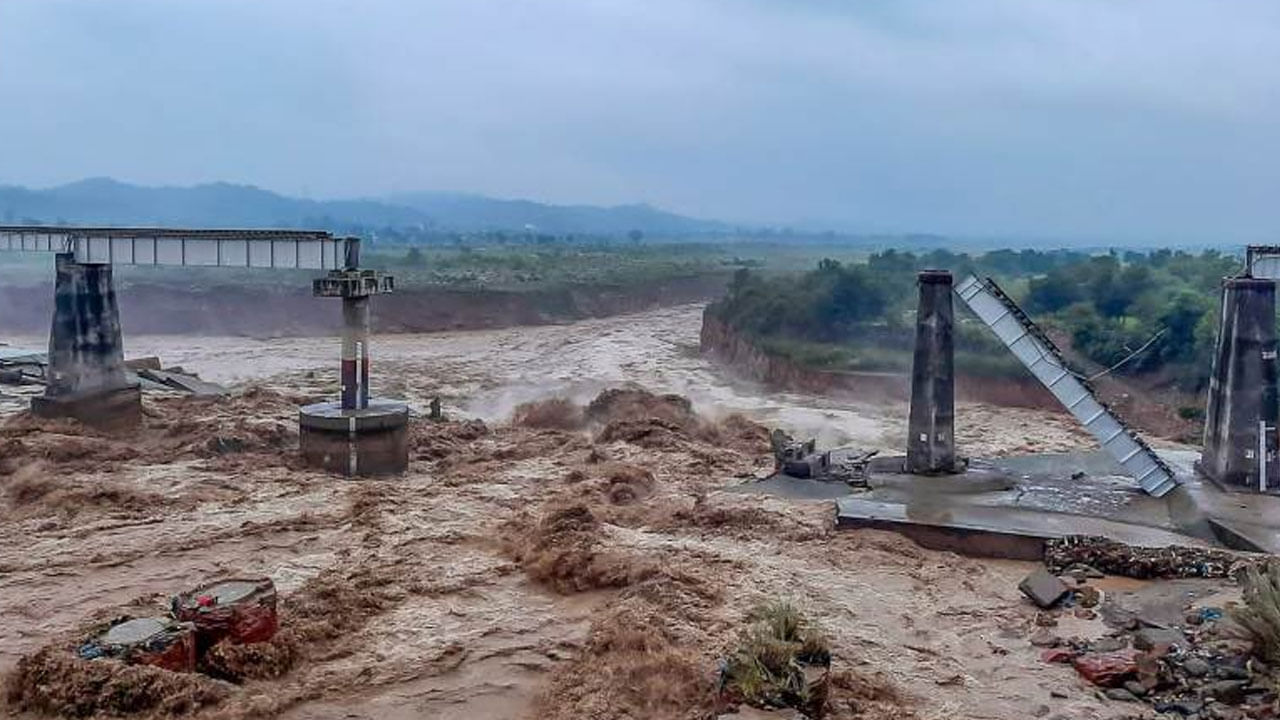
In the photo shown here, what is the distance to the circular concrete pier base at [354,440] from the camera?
2583 cm

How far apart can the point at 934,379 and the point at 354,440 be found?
1279 centimetres

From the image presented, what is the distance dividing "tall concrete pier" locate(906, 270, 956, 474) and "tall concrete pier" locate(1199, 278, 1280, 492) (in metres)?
5.19

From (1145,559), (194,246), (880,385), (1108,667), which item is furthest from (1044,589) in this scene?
(880,385)

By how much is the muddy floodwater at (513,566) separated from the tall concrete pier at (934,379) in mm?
2920

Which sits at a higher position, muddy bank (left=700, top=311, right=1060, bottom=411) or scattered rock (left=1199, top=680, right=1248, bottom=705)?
scattered rock (left=1199, top=680, right=1248, bottom=705)

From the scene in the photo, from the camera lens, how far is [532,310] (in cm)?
7094

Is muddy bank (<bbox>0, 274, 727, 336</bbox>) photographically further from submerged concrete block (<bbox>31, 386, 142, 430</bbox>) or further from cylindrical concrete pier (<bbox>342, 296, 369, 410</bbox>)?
cylindrical concrete pier (<bbox>342, 296, 369, 410</bbox>)

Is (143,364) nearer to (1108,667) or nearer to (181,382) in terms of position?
(181,382)

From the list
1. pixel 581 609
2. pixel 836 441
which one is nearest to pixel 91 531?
pixel 581 609

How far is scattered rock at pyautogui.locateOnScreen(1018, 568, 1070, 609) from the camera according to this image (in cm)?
1733

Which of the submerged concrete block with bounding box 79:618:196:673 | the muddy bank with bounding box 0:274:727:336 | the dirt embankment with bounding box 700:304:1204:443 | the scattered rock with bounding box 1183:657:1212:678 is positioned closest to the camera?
the submerged concrete block with bounding box 79:618:196:673

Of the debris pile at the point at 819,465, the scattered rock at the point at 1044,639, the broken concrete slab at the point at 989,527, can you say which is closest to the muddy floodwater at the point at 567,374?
the debris pile at the point at 819,465

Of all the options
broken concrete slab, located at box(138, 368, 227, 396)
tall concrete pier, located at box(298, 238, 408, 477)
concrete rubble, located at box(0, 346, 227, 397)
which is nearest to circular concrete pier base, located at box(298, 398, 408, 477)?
tall concrete pier, located at box(298, 238, 408, 477)

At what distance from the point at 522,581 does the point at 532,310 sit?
52.7 m
